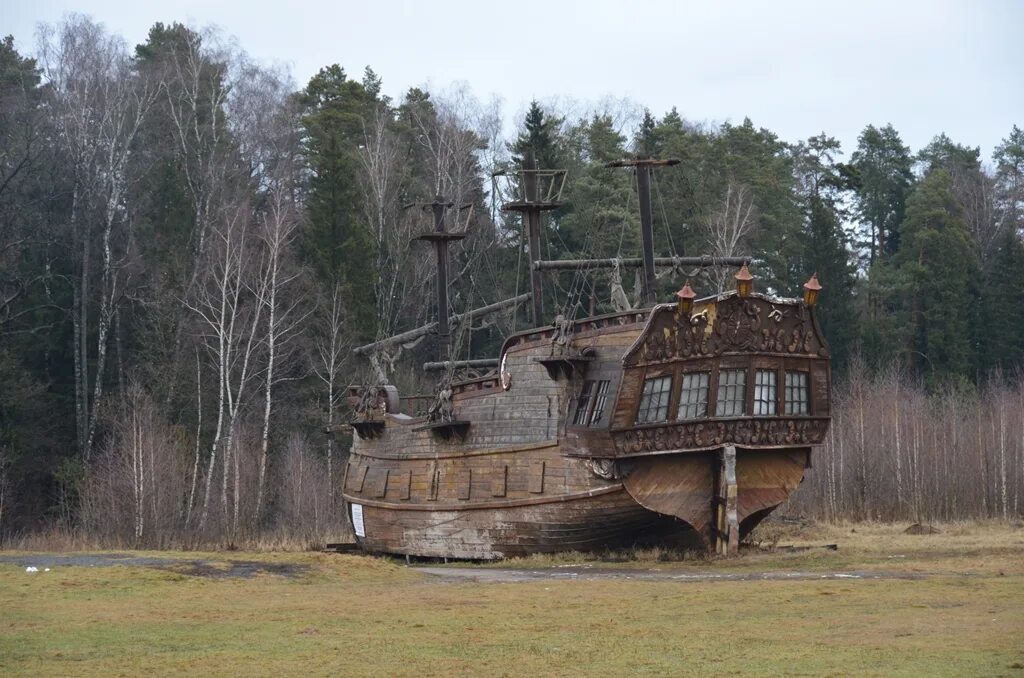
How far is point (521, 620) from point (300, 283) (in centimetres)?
3836

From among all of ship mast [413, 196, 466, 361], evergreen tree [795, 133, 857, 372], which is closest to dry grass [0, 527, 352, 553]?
ship mast [413, 196, 466, 361]

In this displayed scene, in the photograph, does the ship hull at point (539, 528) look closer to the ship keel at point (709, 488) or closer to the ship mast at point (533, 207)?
the ship keel at point (709, 488)

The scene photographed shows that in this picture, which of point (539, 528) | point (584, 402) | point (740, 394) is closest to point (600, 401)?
point (584, 402)

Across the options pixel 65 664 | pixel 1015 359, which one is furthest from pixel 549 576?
pixel 1015 359

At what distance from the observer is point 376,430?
36219 millimetres

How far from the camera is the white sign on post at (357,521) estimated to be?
36875 millimetres

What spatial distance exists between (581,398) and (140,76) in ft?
131

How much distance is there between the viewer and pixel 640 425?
27.4m

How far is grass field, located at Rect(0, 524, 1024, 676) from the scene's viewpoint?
51.2ft

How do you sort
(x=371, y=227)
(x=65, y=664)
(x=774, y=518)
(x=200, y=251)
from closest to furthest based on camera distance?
1. (x=65, y=664)
2. (x=774, y=518)
3. (x=200, y=251)
4. (x=371, y=227)

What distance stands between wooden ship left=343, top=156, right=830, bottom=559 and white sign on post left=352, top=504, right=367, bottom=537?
472 centimetres

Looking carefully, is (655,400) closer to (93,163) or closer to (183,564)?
(183,564)

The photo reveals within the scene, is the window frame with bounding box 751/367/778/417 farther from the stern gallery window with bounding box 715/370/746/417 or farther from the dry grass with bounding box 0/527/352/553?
the dry grass with bounding box 0/527/352/553

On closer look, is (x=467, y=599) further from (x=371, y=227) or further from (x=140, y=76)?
(x=140, y=76)
